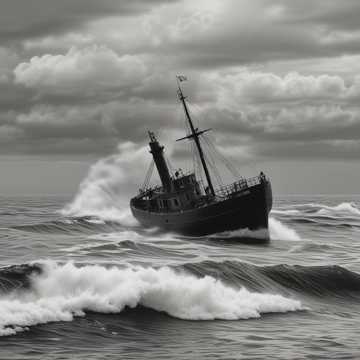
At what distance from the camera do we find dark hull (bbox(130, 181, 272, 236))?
58.8 m

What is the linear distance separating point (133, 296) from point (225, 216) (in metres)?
35.0

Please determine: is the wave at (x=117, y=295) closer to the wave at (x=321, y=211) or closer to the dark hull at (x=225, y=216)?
the dark hull at (x=225, y=216)

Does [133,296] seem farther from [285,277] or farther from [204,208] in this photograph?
[204,208]

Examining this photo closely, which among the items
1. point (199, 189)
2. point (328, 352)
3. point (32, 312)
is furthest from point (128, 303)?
point (199, 189)

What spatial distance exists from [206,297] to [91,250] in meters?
16.5

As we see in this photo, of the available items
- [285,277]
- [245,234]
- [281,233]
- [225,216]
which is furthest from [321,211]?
[285,277]

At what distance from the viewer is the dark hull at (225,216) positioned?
58.8 m

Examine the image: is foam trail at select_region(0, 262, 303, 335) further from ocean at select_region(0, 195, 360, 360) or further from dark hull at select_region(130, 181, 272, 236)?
dark hull at select_region(130, 181, 272, 236)

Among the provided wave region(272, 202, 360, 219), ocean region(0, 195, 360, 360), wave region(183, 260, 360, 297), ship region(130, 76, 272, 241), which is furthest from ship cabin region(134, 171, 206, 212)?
wave region(272, 202, 360, 219)

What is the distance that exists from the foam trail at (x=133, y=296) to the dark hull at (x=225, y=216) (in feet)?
102

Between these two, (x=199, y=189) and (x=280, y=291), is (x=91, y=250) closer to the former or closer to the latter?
(x=280, y=291)

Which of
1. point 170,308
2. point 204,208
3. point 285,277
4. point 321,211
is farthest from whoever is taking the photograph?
point 321,211

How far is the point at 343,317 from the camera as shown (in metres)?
26.1

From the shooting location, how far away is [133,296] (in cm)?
2489
